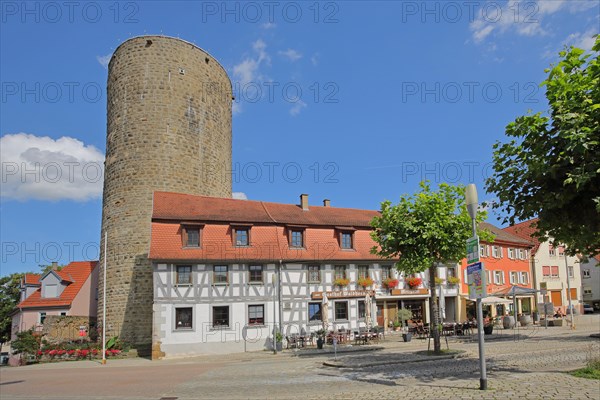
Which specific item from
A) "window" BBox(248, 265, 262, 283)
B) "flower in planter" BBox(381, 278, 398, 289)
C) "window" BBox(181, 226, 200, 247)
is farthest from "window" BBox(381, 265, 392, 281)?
"window" BBox(181, 226, 200, 247)

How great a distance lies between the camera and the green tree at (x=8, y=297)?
49.1 m

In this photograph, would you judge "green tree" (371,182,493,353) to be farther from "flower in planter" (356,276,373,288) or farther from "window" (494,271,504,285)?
"window" (494,271,504,285)

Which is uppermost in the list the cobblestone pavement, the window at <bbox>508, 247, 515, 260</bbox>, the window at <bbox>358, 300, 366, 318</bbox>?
the window at <bbox>508, 247, 515, 260</bbox>

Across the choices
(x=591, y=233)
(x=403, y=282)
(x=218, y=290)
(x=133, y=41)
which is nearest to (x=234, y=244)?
(x=218, y=290)

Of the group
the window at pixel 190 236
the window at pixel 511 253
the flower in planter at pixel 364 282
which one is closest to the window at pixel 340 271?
the flower in planter at pixel 364 282

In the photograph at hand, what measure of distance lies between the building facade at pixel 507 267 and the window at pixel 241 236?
19478 millimetres

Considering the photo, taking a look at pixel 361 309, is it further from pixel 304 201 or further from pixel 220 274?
pixel 220 274

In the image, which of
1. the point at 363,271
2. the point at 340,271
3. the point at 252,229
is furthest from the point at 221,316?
the point at 363,271

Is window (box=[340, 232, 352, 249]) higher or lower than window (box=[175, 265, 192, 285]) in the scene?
higher

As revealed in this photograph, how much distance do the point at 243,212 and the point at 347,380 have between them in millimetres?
17320

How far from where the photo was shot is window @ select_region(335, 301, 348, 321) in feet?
92.7

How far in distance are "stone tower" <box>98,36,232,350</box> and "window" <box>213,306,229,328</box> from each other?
6.88m

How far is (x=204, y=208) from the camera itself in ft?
94.0

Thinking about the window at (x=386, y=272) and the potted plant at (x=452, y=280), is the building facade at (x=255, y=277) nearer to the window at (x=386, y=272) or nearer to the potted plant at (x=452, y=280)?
the window at (x=386, y=272)
